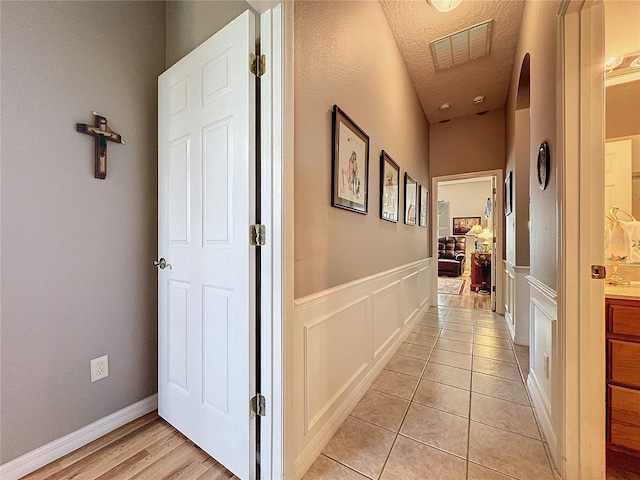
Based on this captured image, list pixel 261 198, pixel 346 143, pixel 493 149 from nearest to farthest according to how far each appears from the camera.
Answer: pixel 261 198 < pixel 346 143 < pixel 493 149

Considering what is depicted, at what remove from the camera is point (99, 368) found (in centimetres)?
148

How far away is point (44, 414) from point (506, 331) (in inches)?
156

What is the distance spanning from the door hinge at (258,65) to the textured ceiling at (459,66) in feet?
5.64

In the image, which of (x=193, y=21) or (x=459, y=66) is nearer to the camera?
(x=193, y=21)

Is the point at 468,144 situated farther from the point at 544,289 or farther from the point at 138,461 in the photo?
the point at 138,461

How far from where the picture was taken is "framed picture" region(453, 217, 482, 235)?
931 centimetres

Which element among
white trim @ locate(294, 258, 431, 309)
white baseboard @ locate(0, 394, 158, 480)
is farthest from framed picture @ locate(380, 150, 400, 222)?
white baseboard @ locate(0, 394, 158, 480)

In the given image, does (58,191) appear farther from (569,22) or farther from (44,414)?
(569,22)

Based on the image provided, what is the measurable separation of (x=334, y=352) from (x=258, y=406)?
0.49m

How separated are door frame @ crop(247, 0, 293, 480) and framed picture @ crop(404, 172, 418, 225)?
2161 millimetres

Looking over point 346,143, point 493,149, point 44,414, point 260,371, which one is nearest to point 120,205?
point 44,414

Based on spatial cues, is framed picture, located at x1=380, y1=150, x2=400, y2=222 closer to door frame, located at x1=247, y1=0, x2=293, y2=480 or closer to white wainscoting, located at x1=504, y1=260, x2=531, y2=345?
door frame, located at x1=247, y1=0, x2=293, y2=480

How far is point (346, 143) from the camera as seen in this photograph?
1673 millimetres

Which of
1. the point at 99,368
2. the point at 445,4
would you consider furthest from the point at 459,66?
the point at 99,368
